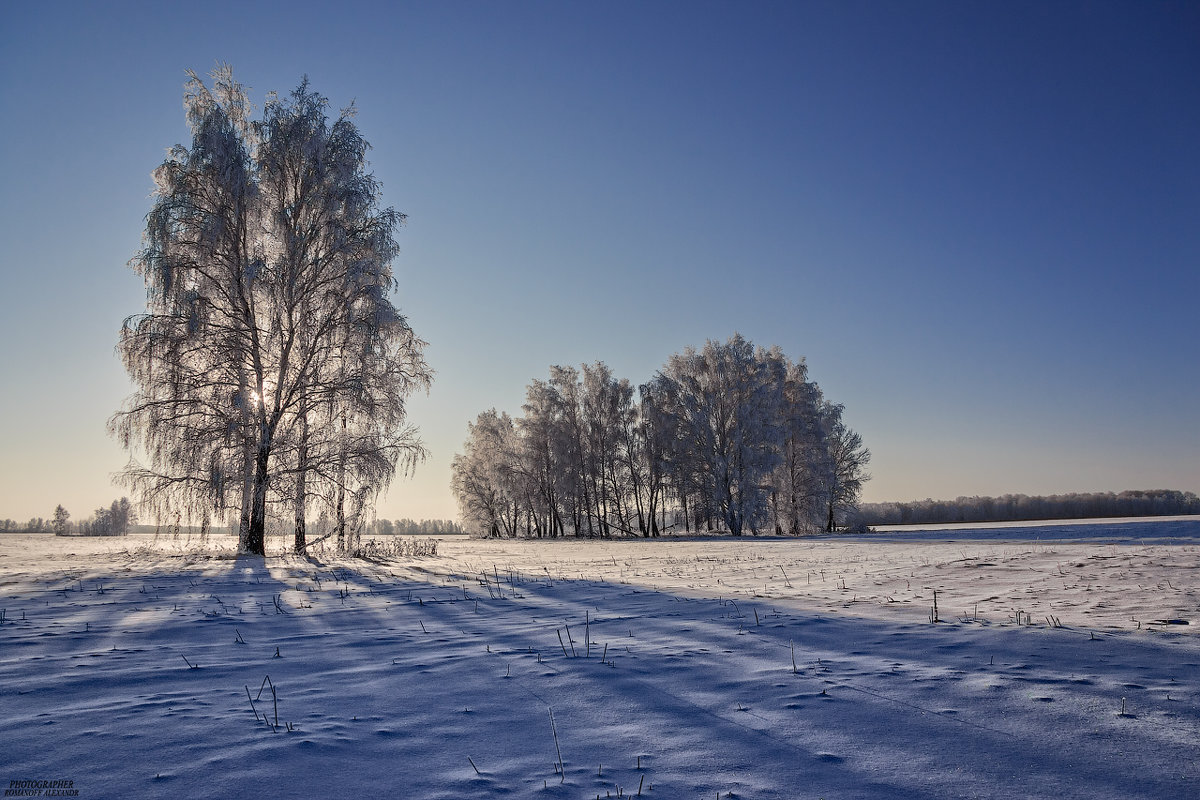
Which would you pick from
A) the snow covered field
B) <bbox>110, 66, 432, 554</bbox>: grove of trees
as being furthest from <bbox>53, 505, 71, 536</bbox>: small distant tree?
the snow covered field

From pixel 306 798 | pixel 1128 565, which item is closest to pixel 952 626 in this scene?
pixel 306 798

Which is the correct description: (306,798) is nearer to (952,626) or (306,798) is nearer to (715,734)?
(715,734)

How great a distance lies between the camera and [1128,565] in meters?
9.19

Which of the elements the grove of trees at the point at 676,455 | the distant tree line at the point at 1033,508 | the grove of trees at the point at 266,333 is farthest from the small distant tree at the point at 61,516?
the distant tree line at the point at 1033,508

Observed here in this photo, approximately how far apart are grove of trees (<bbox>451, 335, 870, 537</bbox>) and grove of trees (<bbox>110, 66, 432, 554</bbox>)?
24.8 meters

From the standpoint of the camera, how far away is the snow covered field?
2.25 m

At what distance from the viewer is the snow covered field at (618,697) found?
2.25 metres

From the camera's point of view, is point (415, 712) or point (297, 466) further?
point (297, 466)

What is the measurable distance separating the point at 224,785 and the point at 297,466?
15799 mm

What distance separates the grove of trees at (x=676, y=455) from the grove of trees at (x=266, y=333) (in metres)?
24.8

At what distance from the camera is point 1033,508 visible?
75.2 metres

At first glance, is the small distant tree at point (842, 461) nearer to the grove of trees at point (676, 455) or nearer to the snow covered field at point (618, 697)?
the grove of trees at point (676, 455)

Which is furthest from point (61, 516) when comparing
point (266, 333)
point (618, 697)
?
point (618, 697)

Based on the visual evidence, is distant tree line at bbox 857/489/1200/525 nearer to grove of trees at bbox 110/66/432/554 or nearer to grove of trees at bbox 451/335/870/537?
grove of trees at bbox 451/335/870/537
